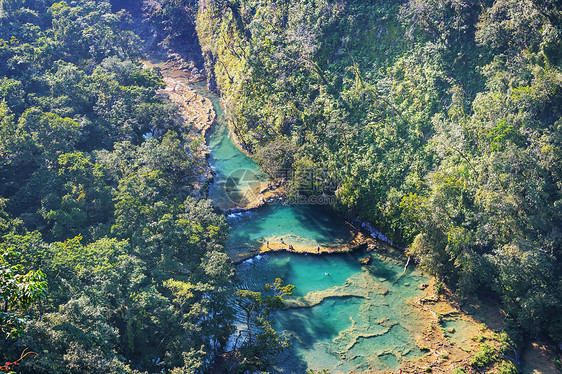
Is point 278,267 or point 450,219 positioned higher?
point 450,219

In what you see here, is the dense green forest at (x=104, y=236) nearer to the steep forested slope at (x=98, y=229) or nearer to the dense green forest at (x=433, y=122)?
the steep forested slope at (x=98, y=229)

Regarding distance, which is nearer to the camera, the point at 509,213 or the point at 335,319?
the point at 509,213

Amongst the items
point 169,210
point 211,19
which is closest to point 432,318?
point 169,210

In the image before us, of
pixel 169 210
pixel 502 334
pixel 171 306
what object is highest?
pixel 169 210

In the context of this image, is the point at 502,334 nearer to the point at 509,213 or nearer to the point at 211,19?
the point at 509,213

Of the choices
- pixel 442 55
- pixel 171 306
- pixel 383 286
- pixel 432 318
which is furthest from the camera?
pixel 442 55

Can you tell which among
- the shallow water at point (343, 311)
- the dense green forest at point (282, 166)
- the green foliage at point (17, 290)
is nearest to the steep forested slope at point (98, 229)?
the green foliage at point (17, 290)
